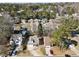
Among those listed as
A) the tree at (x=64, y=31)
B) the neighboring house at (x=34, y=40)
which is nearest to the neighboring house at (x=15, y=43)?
the neighboring house at (x=34, y=40)

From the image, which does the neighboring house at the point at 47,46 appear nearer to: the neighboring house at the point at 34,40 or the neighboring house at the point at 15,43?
the neighboring house at the point at 34,40

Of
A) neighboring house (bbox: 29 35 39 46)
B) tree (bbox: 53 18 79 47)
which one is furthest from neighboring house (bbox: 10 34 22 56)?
tree (bbox: 53 18 79 47)

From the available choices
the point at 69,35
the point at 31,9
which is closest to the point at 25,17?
the point at 31,9

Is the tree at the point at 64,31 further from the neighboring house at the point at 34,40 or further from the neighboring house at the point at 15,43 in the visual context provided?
the neighboring house at the point at 15,43

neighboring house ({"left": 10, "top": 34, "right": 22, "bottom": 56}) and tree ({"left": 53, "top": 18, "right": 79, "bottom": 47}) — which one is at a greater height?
tree ({"left": 53, "top": 18, "right": 79, "bottom": 47})

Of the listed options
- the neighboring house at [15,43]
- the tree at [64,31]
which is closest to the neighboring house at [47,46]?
the tree at [64,31]

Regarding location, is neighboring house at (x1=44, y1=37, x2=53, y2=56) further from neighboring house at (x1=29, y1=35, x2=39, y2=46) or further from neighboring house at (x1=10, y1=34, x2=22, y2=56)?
neighboring house at (x1=10, y1=34, x2=22, y2=56)

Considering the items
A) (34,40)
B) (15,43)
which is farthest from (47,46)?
(15,43)

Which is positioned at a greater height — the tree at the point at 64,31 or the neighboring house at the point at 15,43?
the tree at the point at 64,31

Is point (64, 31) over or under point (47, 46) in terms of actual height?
over

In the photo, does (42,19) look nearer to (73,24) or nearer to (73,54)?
(73,24)

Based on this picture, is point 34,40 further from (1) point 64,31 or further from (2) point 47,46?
(1) point 64,31
